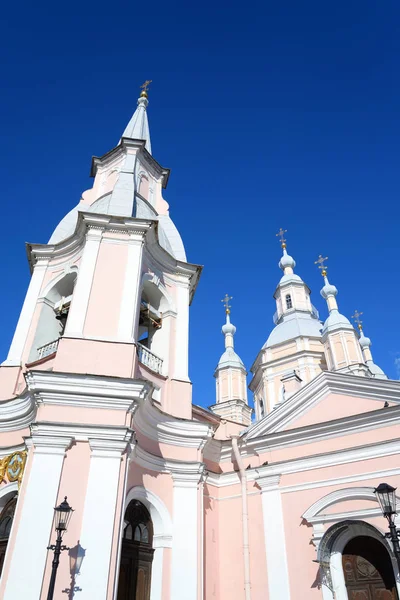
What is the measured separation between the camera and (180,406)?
485 inches

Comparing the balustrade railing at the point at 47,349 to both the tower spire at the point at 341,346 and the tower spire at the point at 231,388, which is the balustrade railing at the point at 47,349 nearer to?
the tower spire at the point at 341,346

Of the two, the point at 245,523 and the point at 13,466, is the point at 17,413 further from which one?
the point at 245,523

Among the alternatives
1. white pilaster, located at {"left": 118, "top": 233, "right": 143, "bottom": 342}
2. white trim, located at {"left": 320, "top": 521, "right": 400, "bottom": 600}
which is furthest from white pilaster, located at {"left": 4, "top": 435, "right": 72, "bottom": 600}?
white trim, located at {"left": 320, "top": 521, "right": 400, "bottom": 600}

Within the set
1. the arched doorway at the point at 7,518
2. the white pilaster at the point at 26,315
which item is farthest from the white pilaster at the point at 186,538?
the white pilaster at the point at 26,315

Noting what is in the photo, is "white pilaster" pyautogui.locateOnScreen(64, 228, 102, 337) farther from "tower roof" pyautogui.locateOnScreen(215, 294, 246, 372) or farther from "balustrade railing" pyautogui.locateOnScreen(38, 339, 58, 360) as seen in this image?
"tower roof" pyautogui.locateOnScreen(215, 294, 246, 372)

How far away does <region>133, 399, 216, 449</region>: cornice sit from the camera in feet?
36.6

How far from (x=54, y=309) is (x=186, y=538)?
694cm

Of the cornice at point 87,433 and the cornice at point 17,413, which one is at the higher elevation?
the cornice at point 17,413

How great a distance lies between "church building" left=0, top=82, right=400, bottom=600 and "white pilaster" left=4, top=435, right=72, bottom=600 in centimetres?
2

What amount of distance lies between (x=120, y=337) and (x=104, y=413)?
2.02 m

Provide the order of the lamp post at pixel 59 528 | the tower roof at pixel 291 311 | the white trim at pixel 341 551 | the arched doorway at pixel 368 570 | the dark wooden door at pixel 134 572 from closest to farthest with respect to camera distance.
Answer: the lamp post at pixel 59 528 < the dark wooden door at pixel 134 572 < the arched doorway at pixel 368 570 < the white trim at pixel 341 551 < the tower roof at pixel 291 311

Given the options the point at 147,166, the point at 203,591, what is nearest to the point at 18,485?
the point at 203,591

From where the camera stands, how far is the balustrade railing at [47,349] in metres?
12.0

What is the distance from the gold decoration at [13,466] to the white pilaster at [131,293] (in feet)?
10.8
